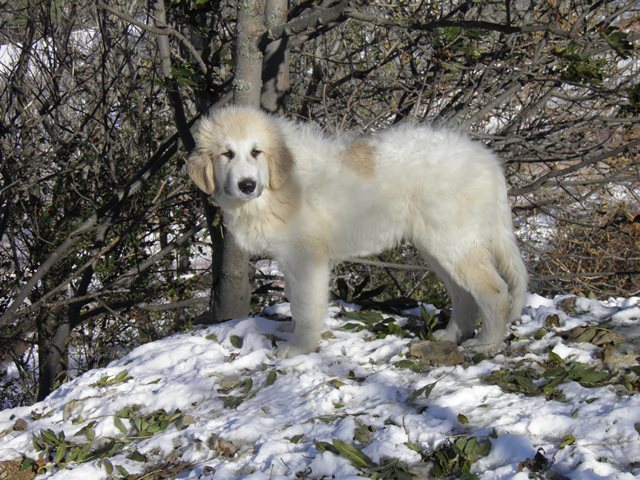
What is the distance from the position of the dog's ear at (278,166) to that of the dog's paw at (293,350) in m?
1.09

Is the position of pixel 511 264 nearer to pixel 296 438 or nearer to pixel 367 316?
pixel 367 316

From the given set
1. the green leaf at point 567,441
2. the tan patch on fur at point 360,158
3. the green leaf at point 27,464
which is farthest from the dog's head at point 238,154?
the green leaf at point 567,441

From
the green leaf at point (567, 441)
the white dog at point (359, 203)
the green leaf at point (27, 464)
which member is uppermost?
the white dog at point (359, 203)

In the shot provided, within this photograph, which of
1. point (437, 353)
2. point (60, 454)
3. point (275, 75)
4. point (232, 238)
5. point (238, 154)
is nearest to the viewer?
point (60, 454)

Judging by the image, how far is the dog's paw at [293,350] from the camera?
4.61 meters

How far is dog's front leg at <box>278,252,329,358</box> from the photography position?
460cm

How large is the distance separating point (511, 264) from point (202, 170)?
226cm

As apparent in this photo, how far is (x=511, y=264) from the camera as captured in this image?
4.76 meters

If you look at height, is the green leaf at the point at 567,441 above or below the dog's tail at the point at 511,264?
below

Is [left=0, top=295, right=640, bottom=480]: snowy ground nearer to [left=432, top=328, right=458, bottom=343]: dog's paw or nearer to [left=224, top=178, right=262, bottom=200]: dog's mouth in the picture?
[left=432, top=328, right=458, bottom=343]: dog's paw

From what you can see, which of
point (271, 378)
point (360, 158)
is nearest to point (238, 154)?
point (360, 158)

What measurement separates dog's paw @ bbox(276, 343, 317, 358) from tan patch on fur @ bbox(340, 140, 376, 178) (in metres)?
1.26

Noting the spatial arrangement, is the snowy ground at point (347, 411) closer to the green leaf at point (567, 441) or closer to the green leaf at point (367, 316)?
the green leaf at point (567, 441)

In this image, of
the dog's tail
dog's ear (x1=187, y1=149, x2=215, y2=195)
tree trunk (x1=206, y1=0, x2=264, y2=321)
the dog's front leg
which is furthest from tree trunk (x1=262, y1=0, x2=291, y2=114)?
the dog's tail
